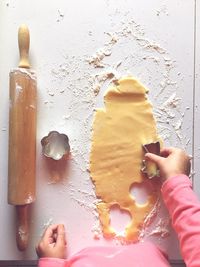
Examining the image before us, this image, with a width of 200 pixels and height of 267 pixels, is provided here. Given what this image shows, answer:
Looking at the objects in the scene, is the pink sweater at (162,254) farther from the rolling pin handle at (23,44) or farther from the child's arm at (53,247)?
the rolling pin handle at (23,44)

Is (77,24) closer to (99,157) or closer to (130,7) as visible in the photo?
(130,7)

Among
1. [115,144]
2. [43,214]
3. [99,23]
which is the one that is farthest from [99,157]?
[99,23]

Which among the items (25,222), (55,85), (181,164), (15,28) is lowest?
(25,222)

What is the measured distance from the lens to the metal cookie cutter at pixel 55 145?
0.78 meters

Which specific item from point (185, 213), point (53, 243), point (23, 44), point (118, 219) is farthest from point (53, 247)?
point (23, 44)

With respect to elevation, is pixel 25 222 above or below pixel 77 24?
below

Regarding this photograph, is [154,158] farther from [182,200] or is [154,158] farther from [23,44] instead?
[23,44]

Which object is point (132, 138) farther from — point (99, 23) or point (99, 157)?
point (99, 23)

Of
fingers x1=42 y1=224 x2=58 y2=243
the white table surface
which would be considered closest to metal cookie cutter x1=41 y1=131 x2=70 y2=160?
the white table surface

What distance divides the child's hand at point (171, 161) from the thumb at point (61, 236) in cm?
20

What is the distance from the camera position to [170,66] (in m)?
0.81

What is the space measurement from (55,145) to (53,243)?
0.17 m

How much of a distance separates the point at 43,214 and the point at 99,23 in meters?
0.37

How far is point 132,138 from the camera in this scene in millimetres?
788
